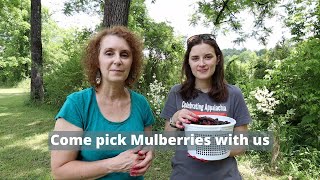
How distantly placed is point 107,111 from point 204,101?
636 millimetres

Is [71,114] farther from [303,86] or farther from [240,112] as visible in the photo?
[303,86]

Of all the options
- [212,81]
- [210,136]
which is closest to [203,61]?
[212,81]

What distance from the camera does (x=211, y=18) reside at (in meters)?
8.82

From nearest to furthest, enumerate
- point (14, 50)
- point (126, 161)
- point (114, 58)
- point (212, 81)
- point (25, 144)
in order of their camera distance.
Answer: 1. point (126, 161)
2. point (114, 58)
3. point (212, 81)
4. point (25, 144)
5. point (14, 50)

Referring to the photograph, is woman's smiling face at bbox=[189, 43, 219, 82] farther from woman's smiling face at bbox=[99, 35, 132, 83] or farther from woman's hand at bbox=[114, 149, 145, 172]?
woman's hand at bbox=[114, 149, 145, 172]

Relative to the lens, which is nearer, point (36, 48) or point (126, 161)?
point (126, 161)

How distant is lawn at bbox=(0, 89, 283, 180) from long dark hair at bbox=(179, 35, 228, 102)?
249 cm

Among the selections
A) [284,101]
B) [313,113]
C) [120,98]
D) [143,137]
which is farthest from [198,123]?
[284,101]

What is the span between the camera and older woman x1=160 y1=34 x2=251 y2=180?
1804 mm

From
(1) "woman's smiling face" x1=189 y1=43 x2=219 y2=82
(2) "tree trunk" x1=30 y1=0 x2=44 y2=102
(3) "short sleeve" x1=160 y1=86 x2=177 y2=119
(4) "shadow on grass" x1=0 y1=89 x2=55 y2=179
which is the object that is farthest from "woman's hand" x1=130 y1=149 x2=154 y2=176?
(2) "tree trunk" x1=30 y1=0 x2=44 y2=102

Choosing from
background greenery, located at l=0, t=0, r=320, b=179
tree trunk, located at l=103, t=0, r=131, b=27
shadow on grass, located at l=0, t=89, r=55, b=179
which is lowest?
shadow on grass, located at l=0, t=89, r=55, b=179

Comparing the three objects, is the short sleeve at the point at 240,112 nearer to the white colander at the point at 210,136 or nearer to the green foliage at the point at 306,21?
the white colander at the point at 210,136

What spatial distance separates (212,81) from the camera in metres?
1.98

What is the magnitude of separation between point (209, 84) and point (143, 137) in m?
0.58
